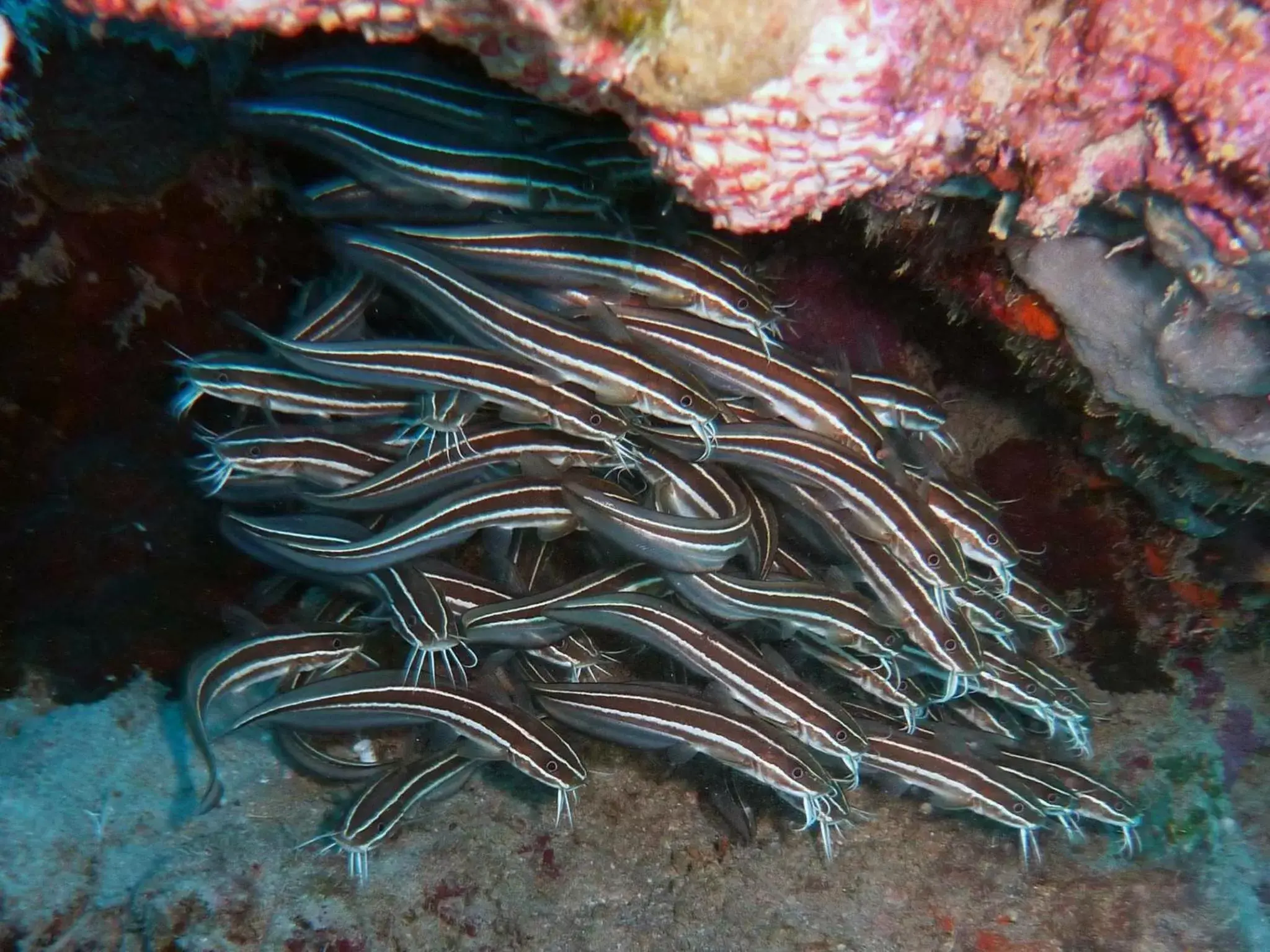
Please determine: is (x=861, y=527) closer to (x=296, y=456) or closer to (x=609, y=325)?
(x=609, y=325)

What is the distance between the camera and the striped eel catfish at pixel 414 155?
402 cm

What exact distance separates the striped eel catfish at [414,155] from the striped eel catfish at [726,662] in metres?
2.28

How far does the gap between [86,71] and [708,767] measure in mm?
5746

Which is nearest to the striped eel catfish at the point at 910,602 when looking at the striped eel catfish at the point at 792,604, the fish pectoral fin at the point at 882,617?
the fish pectoral fin at the point at 882,617

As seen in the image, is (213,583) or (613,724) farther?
(213,583)

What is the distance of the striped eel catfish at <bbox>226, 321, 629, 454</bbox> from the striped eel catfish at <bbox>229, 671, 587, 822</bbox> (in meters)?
Answer: 1.88

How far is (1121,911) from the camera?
421 centimetres

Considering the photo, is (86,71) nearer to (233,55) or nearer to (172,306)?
(233,55)

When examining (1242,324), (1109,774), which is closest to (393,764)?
(1109,774)

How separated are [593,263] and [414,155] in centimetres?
112

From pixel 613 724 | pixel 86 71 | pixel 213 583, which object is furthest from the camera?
pixel 213 583

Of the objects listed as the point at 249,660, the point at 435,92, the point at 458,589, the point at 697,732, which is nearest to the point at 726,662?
the point at 697,732

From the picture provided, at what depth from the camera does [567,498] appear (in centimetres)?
423

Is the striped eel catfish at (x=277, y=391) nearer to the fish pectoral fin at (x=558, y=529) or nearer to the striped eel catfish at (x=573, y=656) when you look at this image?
the fish pectoral fin at (x=558, y=529)
